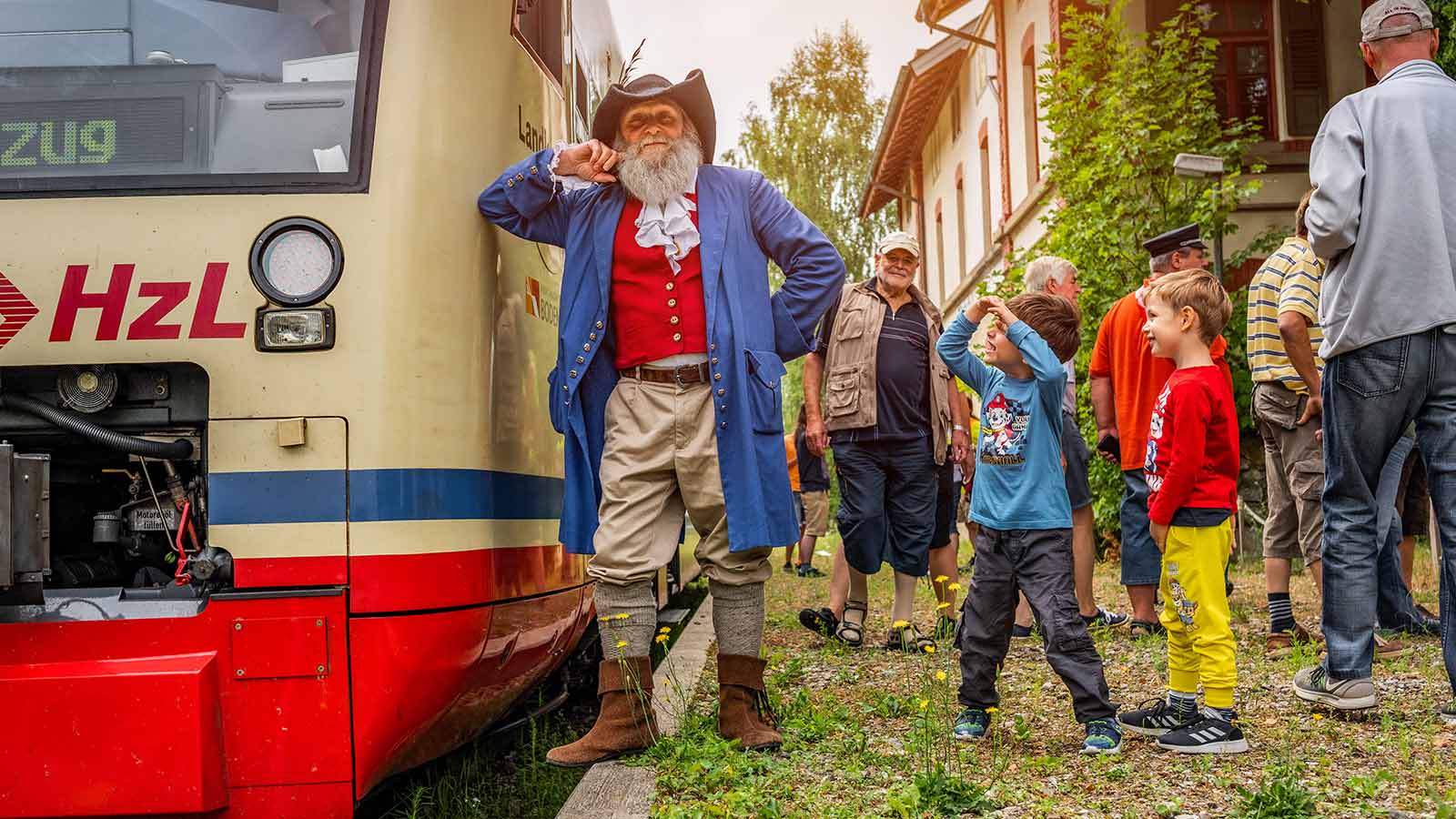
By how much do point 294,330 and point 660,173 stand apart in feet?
4.24

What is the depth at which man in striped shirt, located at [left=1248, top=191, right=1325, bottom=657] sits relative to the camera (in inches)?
241

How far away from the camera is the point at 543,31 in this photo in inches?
176

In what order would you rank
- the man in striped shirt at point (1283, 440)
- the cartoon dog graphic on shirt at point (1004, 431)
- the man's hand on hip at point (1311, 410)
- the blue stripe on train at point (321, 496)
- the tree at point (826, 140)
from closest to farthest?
the blue stripe on train at point (321, 496) < the cartoon dog graphic on shirt at point (1004, 431) < the man's hand on hip at point (1311, 410) < the man in striped shirt at point (1283, 440) < the tree at point (826, 140)

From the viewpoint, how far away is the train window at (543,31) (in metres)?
4.14

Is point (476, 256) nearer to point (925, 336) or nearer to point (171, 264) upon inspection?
point (171, 264)

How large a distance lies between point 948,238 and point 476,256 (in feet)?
79.7

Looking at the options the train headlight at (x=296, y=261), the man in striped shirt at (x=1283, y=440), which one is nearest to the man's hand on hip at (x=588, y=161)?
the train headlight at (x=296, y=261)

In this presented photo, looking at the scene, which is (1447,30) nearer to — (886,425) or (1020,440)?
(886,425)

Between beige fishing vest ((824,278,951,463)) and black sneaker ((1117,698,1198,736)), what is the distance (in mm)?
2325

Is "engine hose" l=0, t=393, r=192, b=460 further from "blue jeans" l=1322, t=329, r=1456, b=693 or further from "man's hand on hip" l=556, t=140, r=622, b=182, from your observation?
"blue jeans" l=1322, t=329, r=1456, b=693

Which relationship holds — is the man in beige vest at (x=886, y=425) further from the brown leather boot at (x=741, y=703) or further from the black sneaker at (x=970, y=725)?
the brown leather boot at (x=741, y=703)

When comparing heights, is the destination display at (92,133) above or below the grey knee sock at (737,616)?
above

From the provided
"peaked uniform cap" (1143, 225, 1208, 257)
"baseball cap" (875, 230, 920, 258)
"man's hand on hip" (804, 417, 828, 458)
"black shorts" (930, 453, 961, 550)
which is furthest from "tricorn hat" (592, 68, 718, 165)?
"peaked uniform cap" (1143, 225, 1208, 257)

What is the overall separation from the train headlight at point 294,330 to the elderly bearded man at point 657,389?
0.80 meters
